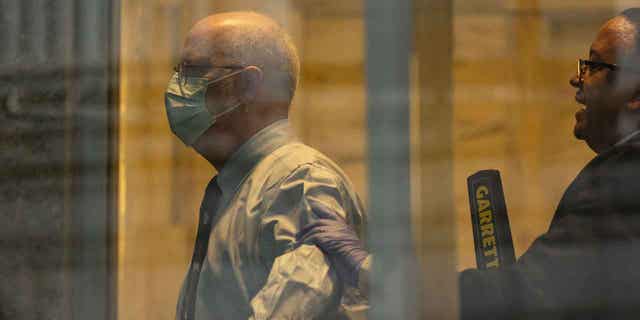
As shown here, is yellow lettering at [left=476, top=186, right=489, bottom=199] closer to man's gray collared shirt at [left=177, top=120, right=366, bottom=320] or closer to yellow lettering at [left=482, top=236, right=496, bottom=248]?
yellow lettering at [left=482, top=236, right=496, bottom=248]

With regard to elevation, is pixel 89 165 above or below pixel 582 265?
above

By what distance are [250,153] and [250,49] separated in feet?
0.74

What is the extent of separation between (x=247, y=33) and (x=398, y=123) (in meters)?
0.40

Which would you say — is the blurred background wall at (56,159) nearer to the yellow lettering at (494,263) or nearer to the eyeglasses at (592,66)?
the yellow lettering at (494,263)

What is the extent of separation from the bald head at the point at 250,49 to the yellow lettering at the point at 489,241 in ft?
1.69

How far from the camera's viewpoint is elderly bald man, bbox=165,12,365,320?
6.47 feet

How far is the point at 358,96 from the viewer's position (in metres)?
2.12

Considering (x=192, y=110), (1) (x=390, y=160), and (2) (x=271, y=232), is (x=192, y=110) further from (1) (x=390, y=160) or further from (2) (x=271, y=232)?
(1) (x=390, y=160)

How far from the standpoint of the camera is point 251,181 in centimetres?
211

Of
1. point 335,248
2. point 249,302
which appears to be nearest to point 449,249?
point 335,248

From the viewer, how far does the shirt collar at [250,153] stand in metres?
2.14

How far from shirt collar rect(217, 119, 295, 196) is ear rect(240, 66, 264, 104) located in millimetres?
77

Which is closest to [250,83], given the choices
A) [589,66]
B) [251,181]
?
[251,181]

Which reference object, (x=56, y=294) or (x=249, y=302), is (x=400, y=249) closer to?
(x=249, y=302)
